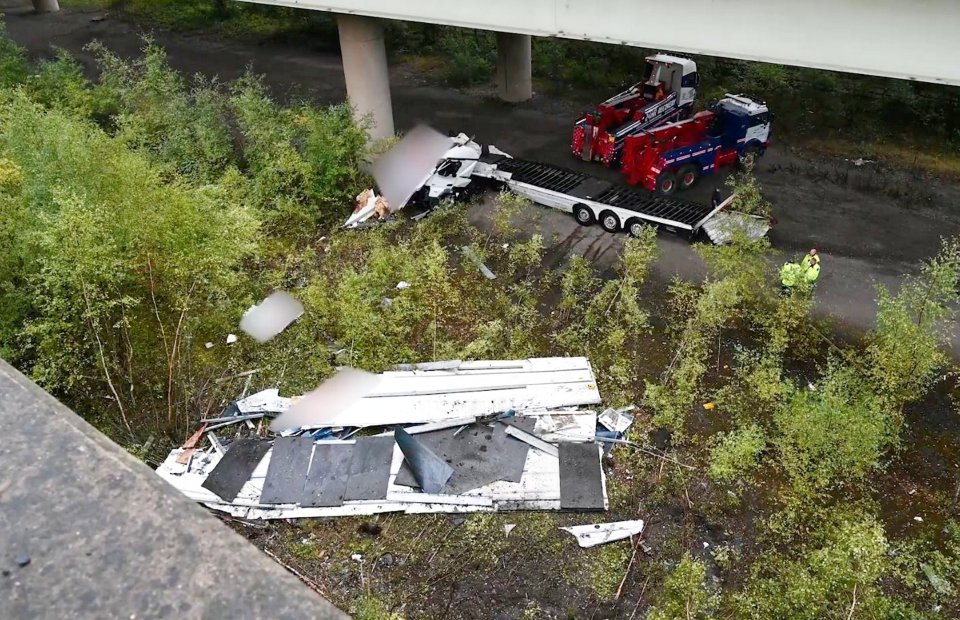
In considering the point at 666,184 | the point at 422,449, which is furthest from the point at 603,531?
the point at 666,184

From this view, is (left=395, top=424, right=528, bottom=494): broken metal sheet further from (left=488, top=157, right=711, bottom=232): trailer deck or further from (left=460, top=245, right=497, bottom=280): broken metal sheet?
(left=488, top=157, right=711, bottom=232): trailer deck

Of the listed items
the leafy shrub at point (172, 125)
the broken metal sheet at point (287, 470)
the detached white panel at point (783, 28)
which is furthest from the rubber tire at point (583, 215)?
the leafy shrub at point (172, 125)

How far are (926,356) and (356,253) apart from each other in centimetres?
979

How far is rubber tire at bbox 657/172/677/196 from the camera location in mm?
15306

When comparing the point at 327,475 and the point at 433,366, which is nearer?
the point at 327,475

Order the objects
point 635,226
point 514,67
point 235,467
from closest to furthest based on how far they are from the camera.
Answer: point 235,467, point 635,226, point 514,67

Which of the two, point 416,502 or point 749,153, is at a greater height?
point 749,153

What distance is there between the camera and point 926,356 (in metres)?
9.49

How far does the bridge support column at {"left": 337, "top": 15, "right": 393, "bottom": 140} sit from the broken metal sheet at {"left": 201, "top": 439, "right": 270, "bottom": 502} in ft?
29.6

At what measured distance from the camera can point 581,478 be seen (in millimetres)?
9125

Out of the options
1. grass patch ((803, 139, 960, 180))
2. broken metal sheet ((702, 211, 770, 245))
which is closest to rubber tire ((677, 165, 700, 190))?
broken metal sheet ((702, 211, 770, 245))

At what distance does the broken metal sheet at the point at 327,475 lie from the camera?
9.01 m

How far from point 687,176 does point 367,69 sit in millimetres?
7795

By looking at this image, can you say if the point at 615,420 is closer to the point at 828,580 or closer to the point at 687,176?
the point at 828,580
